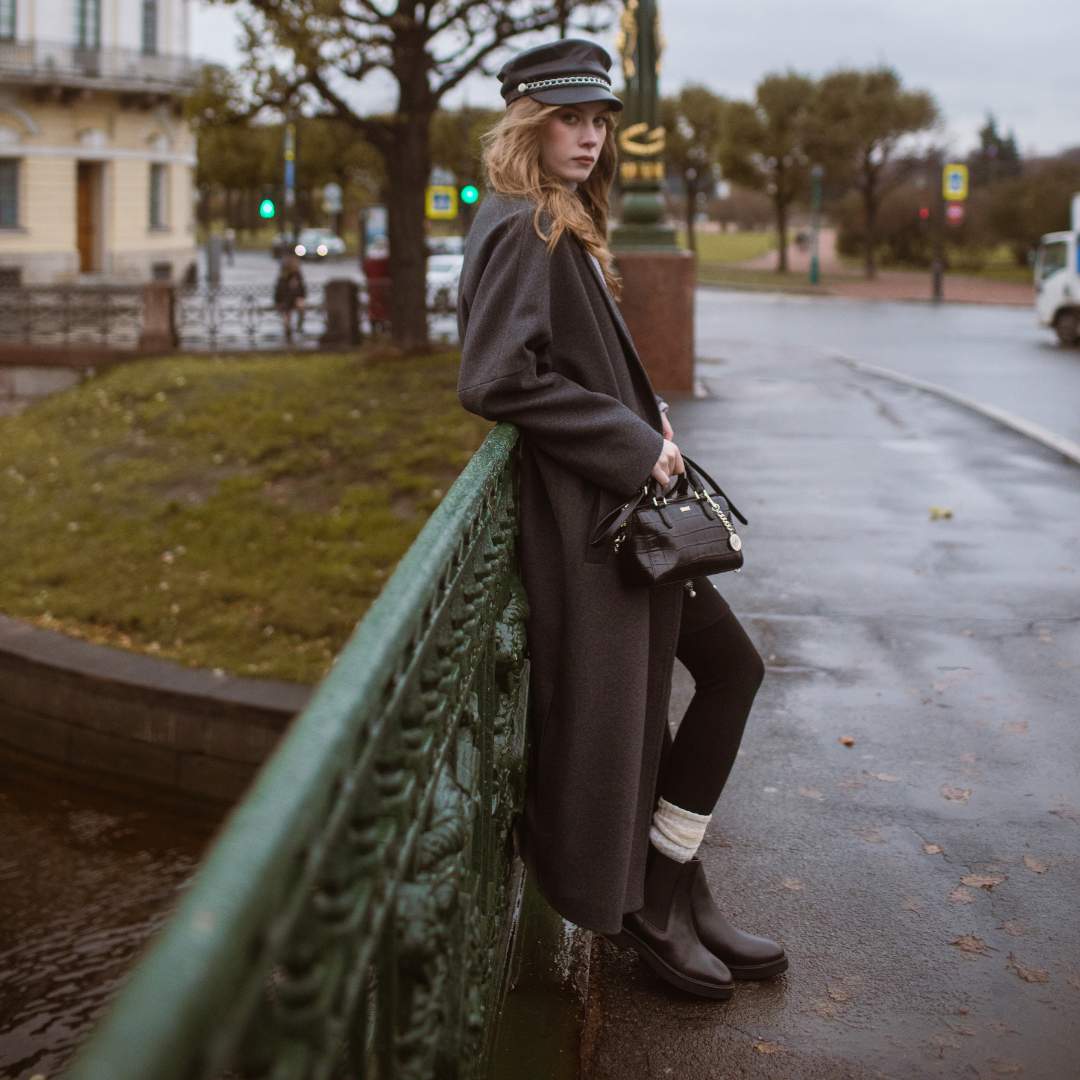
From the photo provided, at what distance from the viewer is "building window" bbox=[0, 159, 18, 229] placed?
40.2m

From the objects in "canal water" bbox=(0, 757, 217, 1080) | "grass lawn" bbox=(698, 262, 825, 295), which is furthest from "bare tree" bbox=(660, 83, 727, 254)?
"canal water" bbox=(0, 757, 217, 1080)

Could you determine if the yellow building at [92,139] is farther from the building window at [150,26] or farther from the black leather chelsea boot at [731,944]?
the black leather chelsea boot at [731,944]

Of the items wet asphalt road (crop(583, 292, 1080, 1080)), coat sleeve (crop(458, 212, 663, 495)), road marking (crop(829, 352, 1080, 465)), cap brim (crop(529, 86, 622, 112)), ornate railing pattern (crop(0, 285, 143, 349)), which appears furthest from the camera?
ornate railing pattern (crop(0, 285, 143, 349))

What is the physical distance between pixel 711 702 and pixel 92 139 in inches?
1672

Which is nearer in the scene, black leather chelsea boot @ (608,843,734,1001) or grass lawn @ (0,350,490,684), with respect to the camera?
black leather chelsea boot @ (608,843,734,1001)

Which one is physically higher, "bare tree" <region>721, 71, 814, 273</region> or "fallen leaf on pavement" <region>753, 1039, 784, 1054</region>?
"bare tree" <region>721, 71, 814, 273</region>

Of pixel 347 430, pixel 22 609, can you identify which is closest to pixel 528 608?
pixel 22 609

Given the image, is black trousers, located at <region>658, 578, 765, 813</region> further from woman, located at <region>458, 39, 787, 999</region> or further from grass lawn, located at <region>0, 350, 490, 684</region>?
grass lawn, located at <region>0, 350, 490, 684</region>

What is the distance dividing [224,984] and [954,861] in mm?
3258

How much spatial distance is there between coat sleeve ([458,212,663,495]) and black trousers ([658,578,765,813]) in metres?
0.43

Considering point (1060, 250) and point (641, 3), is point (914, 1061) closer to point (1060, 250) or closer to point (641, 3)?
point (641, 3)

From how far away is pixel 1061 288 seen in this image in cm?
2730

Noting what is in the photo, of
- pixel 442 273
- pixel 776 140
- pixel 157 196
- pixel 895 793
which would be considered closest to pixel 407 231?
pixel 895 793

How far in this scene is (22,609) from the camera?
420 inches
